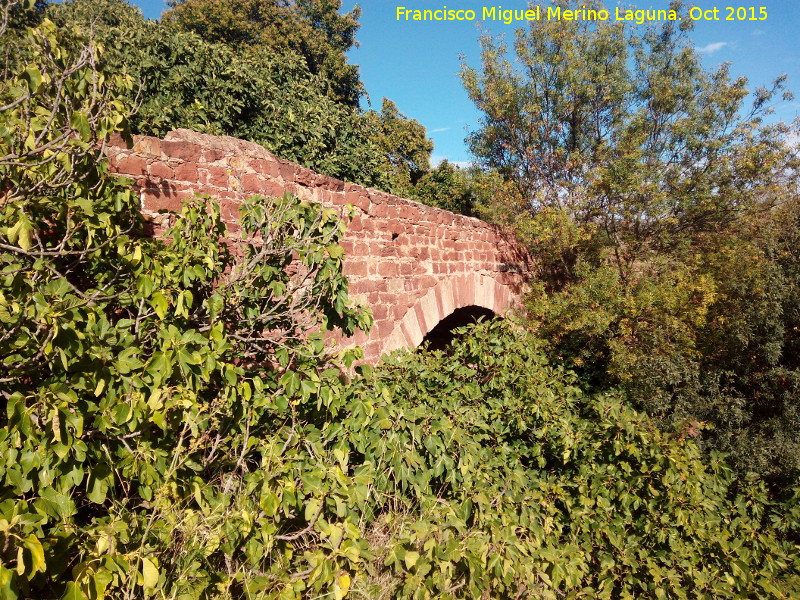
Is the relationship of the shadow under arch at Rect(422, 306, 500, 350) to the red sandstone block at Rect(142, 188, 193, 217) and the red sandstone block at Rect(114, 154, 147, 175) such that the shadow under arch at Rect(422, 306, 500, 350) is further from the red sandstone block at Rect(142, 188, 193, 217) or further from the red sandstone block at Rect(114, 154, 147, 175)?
the red sandstone block at Rect(114, 154, 147, 175)

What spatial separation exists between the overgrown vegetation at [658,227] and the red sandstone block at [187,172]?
4.56 m

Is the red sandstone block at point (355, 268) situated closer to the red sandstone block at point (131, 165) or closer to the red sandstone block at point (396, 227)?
the red sandstone block at point (396, 227)

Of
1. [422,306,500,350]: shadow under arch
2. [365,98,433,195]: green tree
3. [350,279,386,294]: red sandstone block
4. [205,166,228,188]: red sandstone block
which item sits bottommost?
[422,306,500,350]: shadow under arch

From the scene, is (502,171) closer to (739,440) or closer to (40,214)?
(739,440)

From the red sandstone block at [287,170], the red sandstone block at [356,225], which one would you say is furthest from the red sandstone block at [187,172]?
the red sandstone block at [356,225]

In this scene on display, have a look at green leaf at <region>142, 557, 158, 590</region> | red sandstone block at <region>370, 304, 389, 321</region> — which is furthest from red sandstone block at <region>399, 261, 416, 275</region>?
green leaf at <region>142, 557, 158, 590</region>

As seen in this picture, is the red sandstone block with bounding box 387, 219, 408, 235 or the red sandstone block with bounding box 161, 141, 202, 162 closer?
the red sandstone block with bounding box 161, 141, 202, 162

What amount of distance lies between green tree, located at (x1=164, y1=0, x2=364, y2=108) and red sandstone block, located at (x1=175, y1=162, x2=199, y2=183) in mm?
10168

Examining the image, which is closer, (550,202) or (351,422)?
(351,422)

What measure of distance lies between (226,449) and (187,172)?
1.76 m

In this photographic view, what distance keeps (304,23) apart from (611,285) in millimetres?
13729

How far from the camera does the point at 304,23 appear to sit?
14.6 meters

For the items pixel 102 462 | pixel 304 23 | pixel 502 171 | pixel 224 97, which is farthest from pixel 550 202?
pixel 304 23

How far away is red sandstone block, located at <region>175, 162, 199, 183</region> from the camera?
287 centimetres
